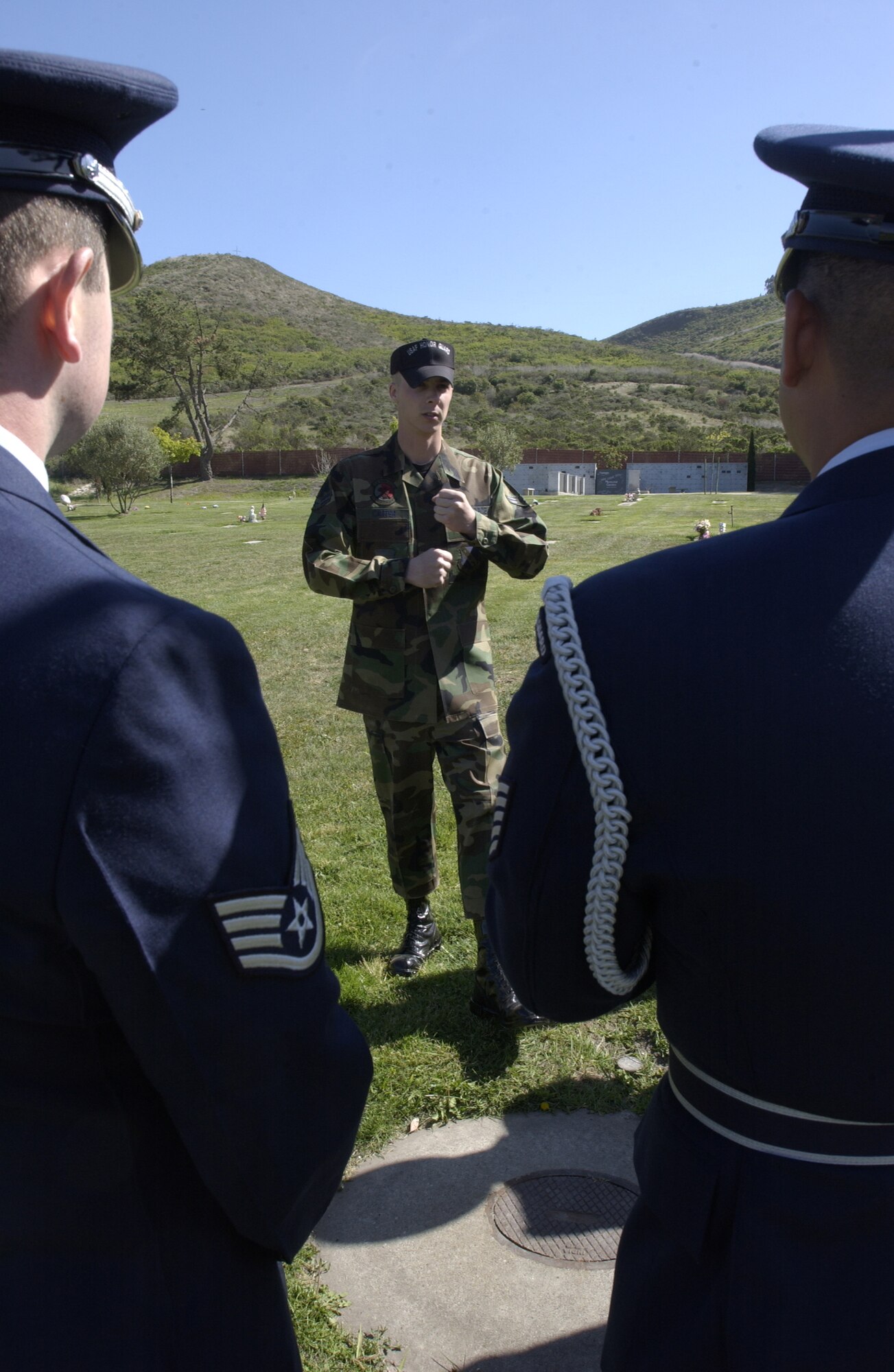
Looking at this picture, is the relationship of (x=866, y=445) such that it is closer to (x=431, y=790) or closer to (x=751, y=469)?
(x=431, y=790)

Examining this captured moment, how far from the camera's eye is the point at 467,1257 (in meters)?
2.42

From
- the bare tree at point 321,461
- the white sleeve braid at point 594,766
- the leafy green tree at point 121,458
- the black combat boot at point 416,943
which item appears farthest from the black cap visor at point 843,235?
the bare tree at point 321,461

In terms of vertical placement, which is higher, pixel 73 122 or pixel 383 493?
pixel 73 122

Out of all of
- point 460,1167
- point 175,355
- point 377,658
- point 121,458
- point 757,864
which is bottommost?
point 460,1167

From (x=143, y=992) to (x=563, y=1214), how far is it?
2026 mm

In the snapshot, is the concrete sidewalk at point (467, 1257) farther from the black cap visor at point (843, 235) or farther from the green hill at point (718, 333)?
the green hill at point (718, 333)

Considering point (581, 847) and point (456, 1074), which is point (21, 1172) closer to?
point (581, 847)

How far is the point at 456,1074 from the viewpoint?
123 inches

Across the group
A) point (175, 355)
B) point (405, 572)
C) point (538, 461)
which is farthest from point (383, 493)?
point (175, 355)

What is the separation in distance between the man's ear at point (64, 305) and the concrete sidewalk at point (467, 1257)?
2.23 meters

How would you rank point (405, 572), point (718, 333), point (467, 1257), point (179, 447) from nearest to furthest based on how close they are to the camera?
point (467, 1257) < point (405, 572) < point (179, 447) < point (718, 333)

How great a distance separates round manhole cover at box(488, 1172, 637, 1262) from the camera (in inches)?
95.9

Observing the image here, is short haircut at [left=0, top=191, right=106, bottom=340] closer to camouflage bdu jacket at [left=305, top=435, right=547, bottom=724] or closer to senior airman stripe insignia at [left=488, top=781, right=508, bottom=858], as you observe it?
senior airman stripe insignia at [left=488, top=781, right=508, bottom=858]

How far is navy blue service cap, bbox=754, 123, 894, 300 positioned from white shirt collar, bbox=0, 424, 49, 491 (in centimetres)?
94
